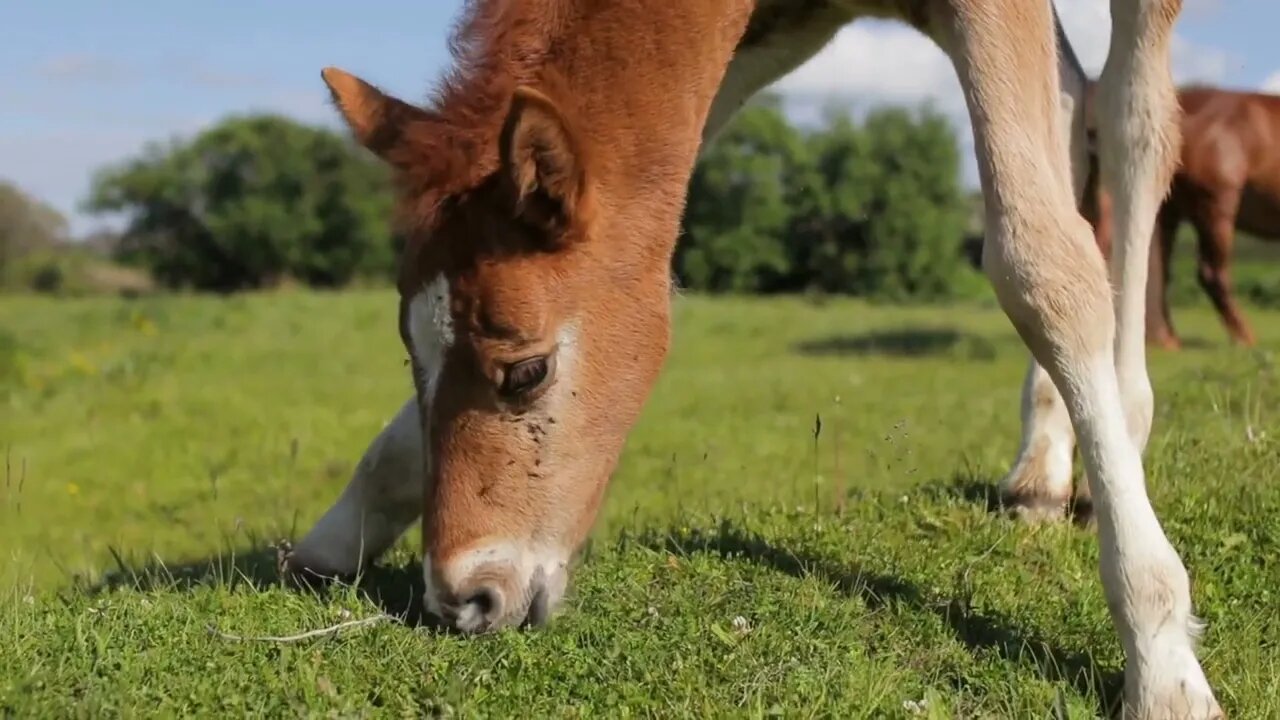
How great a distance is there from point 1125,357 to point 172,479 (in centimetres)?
752

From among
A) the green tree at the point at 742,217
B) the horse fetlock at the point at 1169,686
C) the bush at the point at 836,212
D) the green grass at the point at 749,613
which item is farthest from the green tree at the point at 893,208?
the horse fetlock at the point at 1169,686

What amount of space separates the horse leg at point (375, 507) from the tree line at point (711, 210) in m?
22.7

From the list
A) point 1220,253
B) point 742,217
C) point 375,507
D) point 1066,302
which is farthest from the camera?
point 742,217

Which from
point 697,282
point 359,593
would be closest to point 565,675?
point 359,593

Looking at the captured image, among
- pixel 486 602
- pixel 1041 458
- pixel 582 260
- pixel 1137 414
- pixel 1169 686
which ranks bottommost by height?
pixel 1169 686

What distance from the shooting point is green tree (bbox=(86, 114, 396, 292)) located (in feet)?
166

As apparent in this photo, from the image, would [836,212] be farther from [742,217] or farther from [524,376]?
[524,376]

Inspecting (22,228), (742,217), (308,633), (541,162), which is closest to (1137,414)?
(541,162)

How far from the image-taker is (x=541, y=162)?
2.96 metres

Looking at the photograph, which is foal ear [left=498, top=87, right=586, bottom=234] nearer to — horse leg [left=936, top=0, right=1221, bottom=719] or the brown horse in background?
horse leg [left=936, top=0, right=1221, bottom=719]

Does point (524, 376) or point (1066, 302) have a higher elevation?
point (1066, 302)

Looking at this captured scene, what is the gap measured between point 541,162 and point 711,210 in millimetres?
39461

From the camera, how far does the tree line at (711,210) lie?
124ft

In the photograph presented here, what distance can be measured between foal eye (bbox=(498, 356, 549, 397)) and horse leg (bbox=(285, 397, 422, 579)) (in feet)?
2.51
